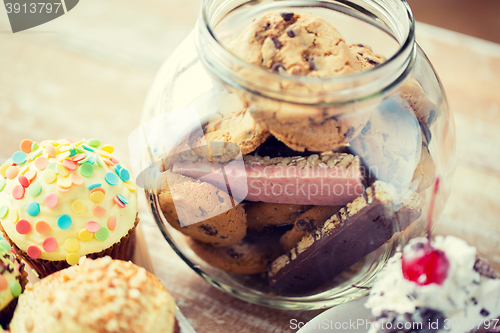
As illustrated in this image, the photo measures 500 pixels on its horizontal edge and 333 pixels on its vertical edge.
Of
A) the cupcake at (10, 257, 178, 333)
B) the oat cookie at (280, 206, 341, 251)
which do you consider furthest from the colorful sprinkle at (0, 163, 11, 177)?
the oat cookie at (280, 206, 341, 251)

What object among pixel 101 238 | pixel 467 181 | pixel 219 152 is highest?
pixel 219 152

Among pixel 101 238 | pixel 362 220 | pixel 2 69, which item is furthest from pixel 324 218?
pixel 2 69

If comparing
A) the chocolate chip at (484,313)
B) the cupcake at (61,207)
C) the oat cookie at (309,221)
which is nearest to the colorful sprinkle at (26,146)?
the cupcake at (61,207)

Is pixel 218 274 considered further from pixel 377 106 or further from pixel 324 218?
Result: pixel 377 106

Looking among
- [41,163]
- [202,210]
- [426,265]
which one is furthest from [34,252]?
[426,265]

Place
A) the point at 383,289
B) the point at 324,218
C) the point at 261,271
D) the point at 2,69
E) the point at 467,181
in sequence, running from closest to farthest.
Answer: the point at 383,289 < the point at 324,218 < the point at 261,271 < the point at 467,181 < the point at 2,69

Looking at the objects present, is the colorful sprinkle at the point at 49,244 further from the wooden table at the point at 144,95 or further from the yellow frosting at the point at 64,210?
the wooden table at the point at 144,95
